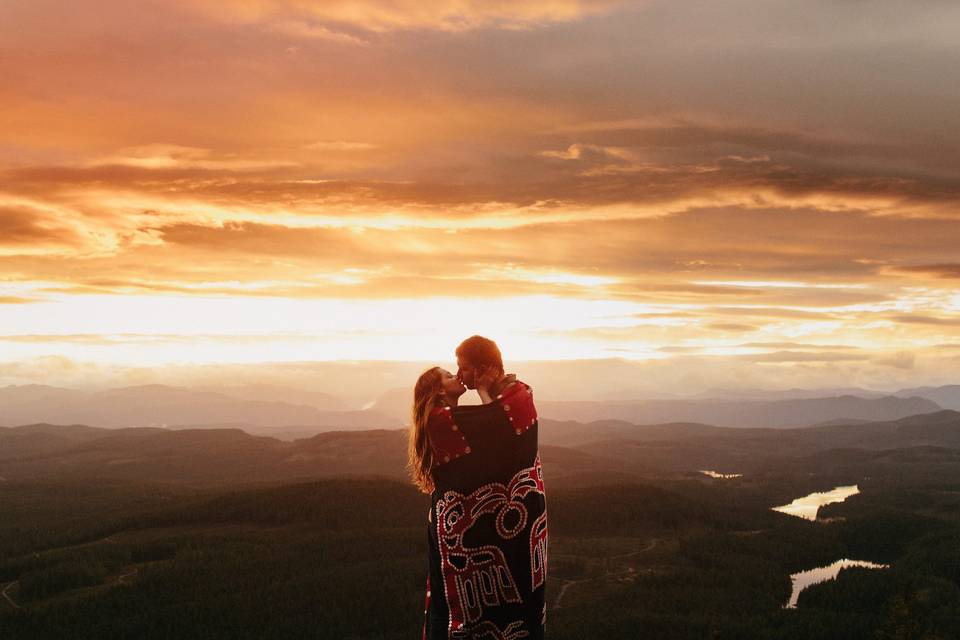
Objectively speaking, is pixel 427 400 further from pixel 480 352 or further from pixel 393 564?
pixel 393 564

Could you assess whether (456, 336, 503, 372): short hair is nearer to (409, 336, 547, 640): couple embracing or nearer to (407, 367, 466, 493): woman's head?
(409, 336, 547, 640): couple embracing

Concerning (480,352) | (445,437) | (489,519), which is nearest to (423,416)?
(445,437)

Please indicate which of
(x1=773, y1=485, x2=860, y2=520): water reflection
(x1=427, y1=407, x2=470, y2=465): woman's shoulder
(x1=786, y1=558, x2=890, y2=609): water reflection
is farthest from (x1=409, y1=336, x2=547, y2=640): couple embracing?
(x1=773, y1=485, x2=860, y2=520): water reflection

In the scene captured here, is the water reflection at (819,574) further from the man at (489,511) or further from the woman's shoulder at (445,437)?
the woman's shoulder at (445,437)

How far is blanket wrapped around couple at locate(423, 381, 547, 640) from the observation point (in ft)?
47.8

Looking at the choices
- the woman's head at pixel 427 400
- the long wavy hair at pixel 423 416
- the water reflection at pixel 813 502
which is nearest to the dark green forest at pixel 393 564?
the water reflection at pixel 813 502

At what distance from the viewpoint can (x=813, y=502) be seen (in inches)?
6294

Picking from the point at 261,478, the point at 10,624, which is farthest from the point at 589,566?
the point at 261,478

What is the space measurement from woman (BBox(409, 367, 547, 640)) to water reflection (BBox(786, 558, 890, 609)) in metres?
68.0

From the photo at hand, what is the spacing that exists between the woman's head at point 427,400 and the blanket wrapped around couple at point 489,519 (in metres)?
0.17

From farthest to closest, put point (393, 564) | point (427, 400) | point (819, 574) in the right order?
point (819, 574) → point (393, 564) → point (427, 400)

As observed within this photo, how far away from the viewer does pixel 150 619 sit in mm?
64750

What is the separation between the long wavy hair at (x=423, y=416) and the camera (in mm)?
14602

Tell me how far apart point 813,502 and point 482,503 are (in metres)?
161
